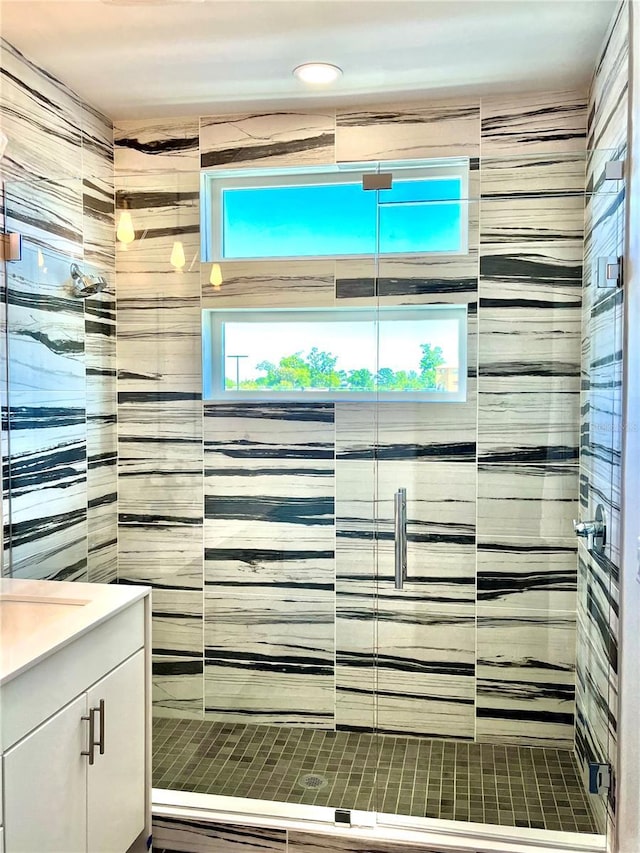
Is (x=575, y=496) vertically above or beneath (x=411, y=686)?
above

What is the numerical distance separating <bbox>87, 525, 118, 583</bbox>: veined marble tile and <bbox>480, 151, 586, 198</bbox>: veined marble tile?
1635 millimetres

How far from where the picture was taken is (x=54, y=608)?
189 cm

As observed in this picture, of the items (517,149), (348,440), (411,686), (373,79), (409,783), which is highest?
(373,79)

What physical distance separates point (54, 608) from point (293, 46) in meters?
1.79

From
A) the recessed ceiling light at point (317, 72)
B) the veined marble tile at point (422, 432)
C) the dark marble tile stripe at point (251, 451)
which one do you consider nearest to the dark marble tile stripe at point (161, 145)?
the recessed ceiling light at point (317, 72)

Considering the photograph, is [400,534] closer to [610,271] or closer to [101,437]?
[610,271]

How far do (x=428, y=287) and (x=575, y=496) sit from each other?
741 millimetres

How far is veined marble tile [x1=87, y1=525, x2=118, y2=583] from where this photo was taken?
248 cm

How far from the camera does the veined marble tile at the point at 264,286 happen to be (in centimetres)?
240

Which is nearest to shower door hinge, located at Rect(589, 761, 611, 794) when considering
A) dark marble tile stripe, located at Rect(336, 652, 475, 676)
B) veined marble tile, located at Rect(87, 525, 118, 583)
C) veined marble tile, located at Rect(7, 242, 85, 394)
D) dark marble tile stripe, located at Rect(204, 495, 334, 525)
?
dark marble tile stripe, located at Rect(336, 652, 475, 676)

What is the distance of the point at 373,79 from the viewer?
2.46 m

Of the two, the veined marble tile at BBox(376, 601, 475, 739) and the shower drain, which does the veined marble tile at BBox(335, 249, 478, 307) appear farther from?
the shower drain

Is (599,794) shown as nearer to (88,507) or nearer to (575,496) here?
(575,496)

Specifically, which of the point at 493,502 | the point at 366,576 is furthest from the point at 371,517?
the point at 493,502
